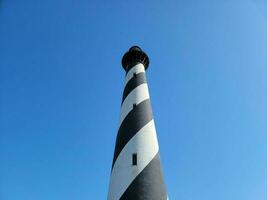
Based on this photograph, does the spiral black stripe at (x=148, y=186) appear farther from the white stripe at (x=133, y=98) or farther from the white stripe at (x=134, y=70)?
the white stripe at (x=134, y=70)

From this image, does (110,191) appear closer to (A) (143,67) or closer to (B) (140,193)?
(B) (140,193)

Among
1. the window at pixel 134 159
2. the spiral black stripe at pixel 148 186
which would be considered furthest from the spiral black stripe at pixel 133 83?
the spiral black stripe at pixel 148 186

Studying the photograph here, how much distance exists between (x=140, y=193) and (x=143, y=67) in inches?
250

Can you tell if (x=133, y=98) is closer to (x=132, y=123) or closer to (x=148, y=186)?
(x=132, y=123)

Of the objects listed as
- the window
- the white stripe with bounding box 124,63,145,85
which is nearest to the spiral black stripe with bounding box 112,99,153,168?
the window

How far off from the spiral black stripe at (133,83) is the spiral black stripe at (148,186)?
3.46 meters

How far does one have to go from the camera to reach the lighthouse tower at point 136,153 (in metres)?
7.29

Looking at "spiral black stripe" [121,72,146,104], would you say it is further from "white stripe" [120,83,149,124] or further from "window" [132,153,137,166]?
"window" [132,153,137,166]

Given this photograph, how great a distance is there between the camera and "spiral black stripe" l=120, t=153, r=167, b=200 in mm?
7081

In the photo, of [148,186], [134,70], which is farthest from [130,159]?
[134,70]

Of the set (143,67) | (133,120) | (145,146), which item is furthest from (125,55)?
(145,146)

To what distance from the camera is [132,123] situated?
898 centimetres

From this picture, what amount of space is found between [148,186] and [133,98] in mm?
3684

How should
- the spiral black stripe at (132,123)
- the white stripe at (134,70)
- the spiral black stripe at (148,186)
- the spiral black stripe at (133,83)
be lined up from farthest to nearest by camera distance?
1. the white stripe at (134,70)
2. the spiral black stripe at (133,83)
3. the spiral black stripe at (132,123)
4. the spiral black stripe at (148,186)
